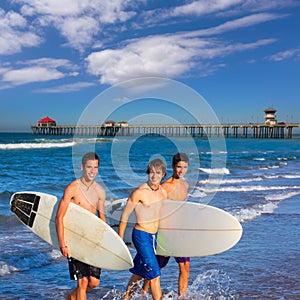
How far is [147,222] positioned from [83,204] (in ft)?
2.25

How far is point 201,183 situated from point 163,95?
1166 centimetres

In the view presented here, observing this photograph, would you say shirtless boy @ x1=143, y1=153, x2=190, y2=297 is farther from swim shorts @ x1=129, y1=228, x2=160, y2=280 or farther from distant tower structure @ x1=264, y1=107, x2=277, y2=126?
distant tower structure @ x1=264, y1=107, x2=277, y2=126

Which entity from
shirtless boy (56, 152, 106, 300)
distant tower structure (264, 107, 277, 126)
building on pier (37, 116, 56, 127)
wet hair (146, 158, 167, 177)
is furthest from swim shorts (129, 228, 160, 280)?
building on pier (37, 116, 56, 127)

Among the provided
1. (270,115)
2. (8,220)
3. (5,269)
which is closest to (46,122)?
(270,115)

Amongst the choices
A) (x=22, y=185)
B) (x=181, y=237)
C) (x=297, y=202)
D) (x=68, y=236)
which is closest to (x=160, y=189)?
(x=181, y=237)

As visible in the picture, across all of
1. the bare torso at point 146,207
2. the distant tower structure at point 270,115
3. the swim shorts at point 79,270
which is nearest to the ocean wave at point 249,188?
the bare torso at point 146,207

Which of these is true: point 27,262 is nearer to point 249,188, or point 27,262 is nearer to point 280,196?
point 280,196

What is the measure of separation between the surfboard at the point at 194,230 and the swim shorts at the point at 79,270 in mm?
675

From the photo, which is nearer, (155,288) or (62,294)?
(155,288)

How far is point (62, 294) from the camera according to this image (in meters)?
4.60

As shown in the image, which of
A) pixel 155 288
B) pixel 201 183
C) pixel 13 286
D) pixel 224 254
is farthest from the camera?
pixel 201 183

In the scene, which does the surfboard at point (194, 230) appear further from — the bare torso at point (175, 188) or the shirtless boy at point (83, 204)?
the shirtless boy at point (83, 204)

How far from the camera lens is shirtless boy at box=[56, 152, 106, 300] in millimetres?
3748

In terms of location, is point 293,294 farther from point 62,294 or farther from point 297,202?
point 297,202
